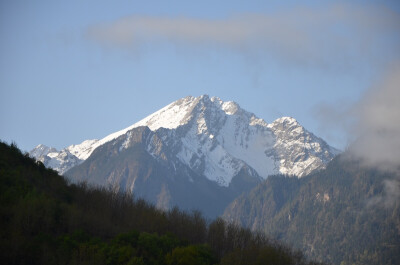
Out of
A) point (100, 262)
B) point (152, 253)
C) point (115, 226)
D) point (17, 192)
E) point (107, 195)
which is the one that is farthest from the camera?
point (107, 195)

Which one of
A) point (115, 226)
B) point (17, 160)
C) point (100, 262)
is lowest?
point (100, 262)

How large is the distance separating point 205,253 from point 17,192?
3273 cm

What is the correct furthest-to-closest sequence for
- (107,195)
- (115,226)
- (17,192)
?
(107,195) < (115,226) < (17,192)

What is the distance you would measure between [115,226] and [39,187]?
633 inches

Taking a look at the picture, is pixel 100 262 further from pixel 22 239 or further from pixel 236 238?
pixel 236 238

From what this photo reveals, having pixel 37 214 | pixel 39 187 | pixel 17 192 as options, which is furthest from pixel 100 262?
pixel 39 187

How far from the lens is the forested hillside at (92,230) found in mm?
96188

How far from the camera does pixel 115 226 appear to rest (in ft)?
397

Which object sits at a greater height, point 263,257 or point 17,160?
point 17,160

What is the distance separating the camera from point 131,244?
106 meters

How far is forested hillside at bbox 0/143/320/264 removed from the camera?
316 ft

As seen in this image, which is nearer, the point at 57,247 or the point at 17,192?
the point at 57,247

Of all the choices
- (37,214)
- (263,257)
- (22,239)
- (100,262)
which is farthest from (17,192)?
(263,257)

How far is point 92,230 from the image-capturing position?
11288 centimetres
